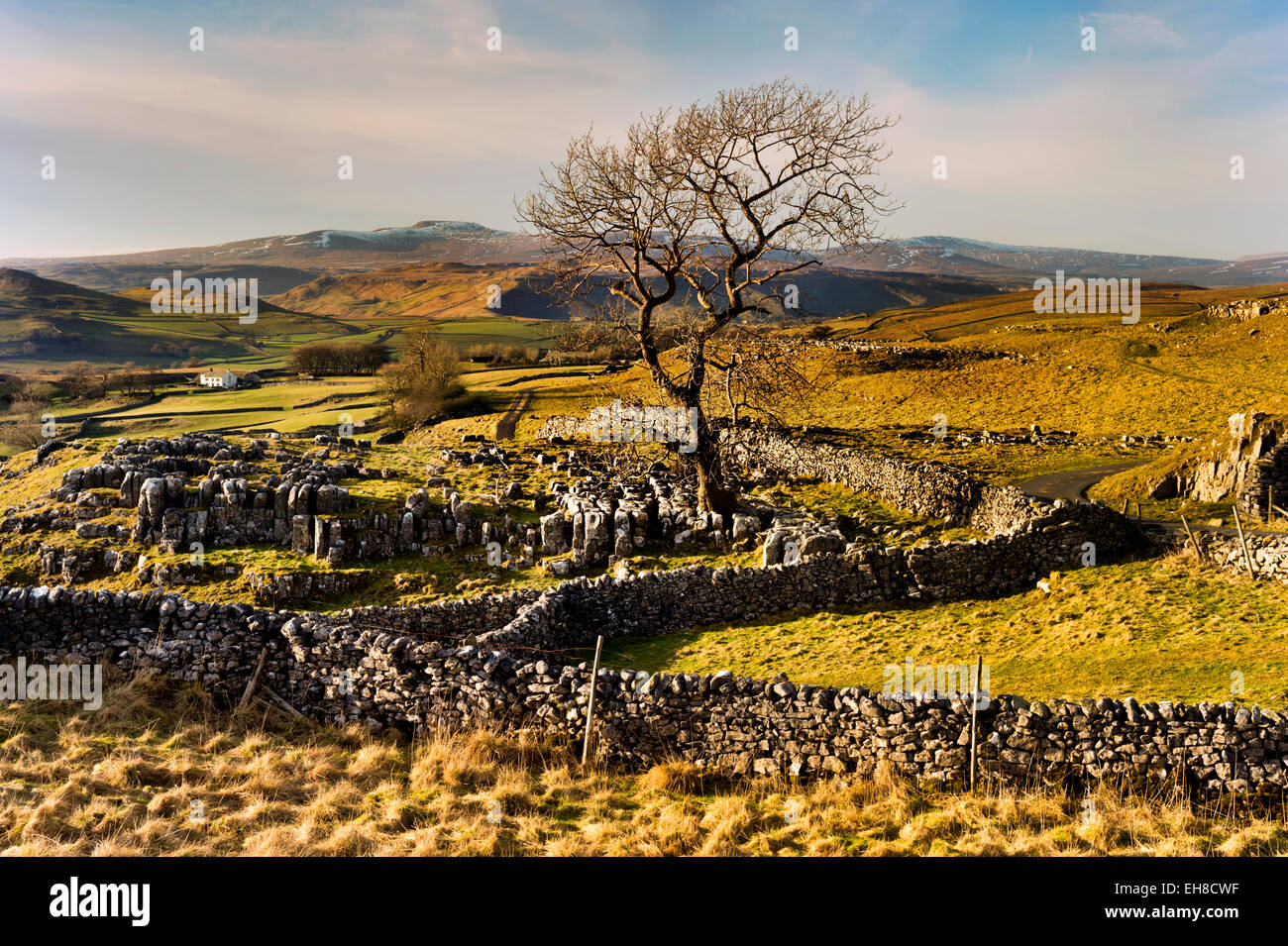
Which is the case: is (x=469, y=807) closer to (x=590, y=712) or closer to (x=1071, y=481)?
(x=590, y=712)

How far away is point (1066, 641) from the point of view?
1540cm

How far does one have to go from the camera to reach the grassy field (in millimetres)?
12609

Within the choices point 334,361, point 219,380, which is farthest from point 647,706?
point 334,361

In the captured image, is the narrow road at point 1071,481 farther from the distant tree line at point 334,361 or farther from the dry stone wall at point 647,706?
the distant tree line at point 334,361

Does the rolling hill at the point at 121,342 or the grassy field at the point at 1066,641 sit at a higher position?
the rolling hill at the point at 121,342
